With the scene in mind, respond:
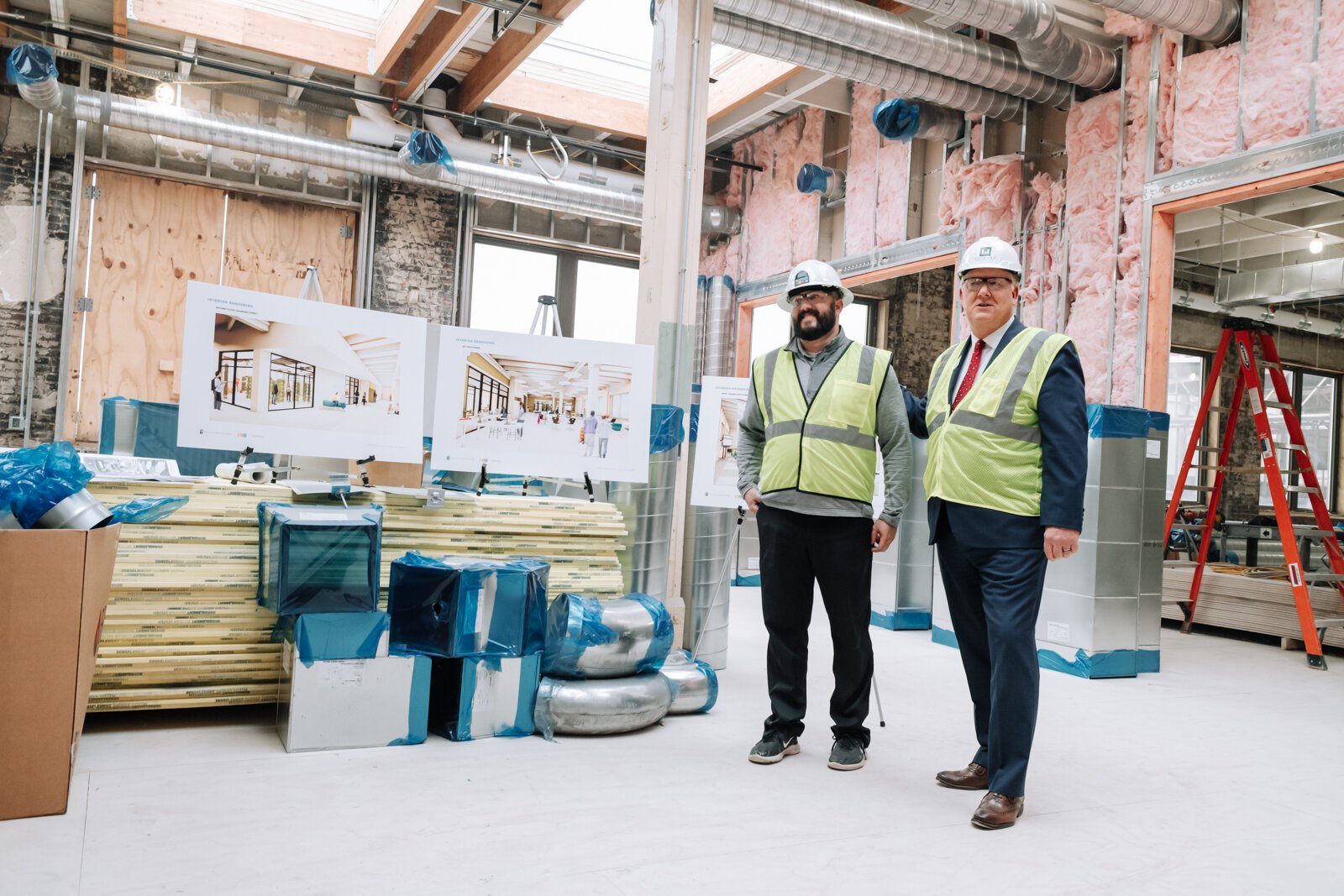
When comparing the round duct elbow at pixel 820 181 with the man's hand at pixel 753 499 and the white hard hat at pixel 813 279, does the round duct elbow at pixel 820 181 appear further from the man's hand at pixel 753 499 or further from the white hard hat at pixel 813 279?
the man's hand at pixel 753 499

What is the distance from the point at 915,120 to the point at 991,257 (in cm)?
510

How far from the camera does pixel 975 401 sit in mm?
2744

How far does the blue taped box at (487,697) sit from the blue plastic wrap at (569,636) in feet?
0.24

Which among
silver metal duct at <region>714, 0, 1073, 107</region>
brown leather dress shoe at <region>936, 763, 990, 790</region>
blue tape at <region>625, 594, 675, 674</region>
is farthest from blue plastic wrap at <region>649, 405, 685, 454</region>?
silver metal duct at <region>714, 0, 1073, 107</region>

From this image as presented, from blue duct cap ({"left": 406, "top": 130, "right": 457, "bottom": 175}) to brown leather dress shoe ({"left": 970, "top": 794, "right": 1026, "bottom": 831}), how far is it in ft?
24.3

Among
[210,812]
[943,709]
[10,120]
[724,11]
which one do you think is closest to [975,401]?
[943,709]

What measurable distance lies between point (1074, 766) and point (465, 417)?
8.59ft

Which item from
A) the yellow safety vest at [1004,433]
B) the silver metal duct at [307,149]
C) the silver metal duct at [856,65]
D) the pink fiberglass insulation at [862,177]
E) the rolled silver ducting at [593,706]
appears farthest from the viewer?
the pink fiberglass insulation at [862,177]

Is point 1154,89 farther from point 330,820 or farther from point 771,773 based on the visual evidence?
point 330,820

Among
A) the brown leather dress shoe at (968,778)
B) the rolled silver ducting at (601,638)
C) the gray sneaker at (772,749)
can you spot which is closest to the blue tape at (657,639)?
the rolled silver ducting at (601,638)

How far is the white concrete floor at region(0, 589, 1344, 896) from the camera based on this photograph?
214 centimetres

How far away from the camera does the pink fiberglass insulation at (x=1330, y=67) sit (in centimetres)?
511

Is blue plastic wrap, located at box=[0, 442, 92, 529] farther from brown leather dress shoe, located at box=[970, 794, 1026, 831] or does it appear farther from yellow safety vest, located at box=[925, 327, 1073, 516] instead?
brown leather dress shoe, located at box=[970, 794, 1026, 831]

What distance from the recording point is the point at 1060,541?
259cm
